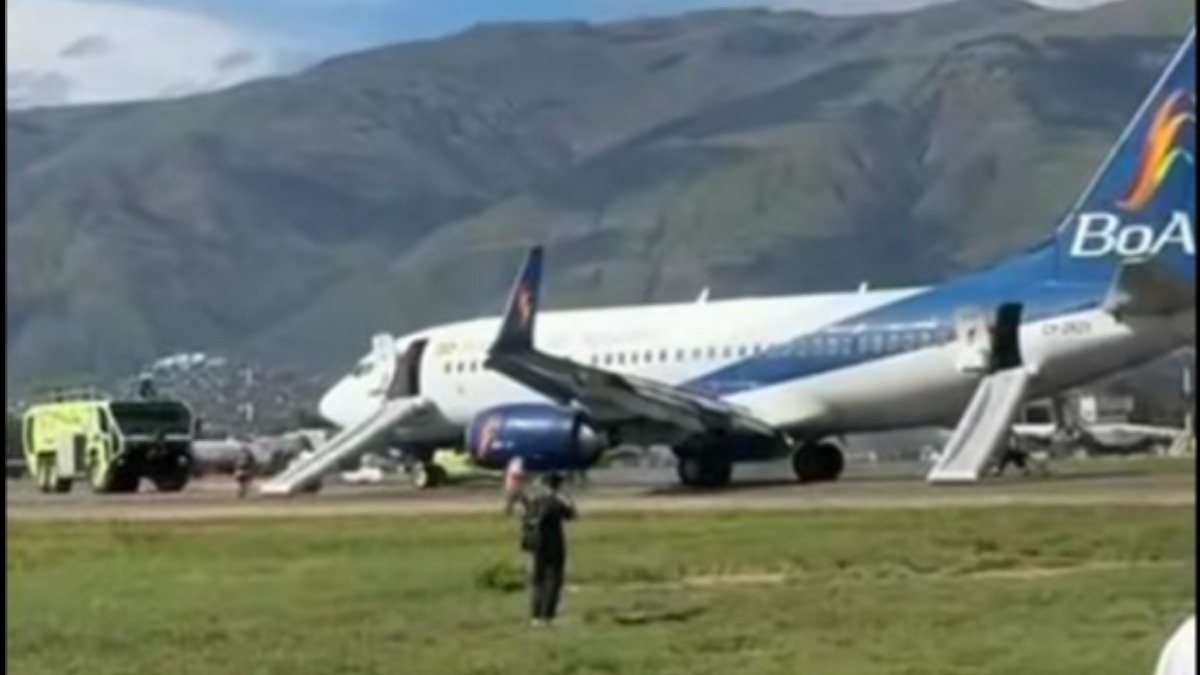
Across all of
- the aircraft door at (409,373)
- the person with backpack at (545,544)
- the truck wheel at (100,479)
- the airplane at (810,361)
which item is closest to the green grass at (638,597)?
the person with backpack at (545,544)

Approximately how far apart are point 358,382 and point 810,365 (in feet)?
40.0

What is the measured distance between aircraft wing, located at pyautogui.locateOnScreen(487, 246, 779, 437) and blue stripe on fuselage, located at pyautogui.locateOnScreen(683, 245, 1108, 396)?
3.48 feet

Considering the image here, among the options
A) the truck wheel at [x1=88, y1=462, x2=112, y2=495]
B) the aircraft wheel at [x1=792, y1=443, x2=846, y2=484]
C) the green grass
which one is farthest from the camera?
the truck wheel at [x1=88, y1=462, x2=112, y2=495]

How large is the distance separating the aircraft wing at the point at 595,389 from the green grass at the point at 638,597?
1504 centimetres

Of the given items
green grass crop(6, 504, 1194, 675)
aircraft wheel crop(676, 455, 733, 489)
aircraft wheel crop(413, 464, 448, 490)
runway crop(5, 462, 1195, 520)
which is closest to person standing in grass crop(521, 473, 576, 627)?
green grass crop(6, 504, 1194, 675)

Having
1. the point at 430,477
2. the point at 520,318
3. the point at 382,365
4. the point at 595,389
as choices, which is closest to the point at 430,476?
the point at 430,477

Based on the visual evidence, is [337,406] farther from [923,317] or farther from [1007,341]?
[1007,341]

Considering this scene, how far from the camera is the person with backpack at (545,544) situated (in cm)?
2069

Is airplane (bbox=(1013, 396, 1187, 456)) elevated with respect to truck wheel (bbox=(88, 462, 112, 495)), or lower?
elevated

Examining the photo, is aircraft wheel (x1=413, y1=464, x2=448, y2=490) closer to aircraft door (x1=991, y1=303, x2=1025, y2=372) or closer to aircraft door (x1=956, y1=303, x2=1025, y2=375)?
aircraft door (x1=956, y1=303, x2=1025, y2=375)

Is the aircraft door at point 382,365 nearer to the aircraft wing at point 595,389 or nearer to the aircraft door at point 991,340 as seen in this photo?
the aircraft wing at point 595,389

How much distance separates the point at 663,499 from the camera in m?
46.2

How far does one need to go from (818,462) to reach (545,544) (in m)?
34.4

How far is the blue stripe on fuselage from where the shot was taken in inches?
1992
